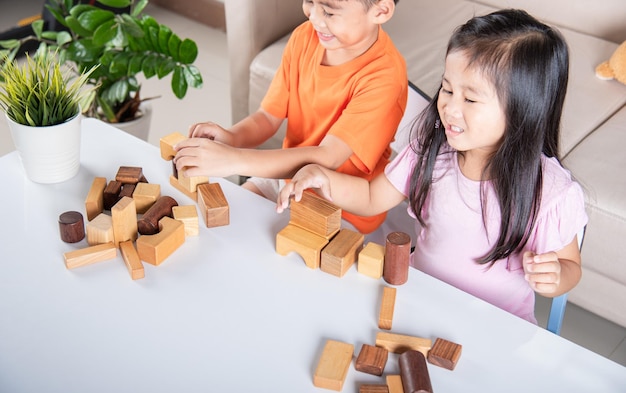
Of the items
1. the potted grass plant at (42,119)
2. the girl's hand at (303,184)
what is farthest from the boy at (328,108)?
the potted grass plant at (42,119)

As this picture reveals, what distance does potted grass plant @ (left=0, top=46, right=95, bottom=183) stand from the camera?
1.30 m

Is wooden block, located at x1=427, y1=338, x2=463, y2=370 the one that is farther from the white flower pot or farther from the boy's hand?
the white flower pot

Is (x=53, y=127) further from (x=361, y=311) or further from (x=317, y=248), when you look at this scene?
(x=361, y=311)

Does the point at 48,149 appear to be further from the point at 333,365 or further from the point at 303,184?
the point at 333,365

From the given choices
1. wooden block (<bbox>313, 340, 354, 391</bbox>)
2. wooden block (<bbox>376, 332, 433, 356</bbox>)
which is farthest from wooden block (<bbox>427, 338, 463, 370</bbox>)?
wooden block (<bbox>313, 340, 354, 391</bbox>)

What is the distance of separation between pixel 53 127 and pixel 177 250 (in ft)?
1.08

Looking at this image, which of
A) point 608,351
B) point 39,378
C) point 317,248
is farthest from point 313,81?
point 608,351

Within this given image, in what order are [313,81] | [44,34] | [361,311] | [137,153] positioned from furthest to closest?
1. [44,34]
2. [313,81]
3. [137,153]
4. [361,311]

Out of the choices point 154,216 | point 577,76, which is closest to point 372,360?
point 154,216

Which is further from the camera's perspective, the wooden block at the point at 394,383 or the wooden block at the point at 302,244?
the wooden block at the point at 302,244

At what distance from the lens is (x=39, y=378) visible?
976 mm

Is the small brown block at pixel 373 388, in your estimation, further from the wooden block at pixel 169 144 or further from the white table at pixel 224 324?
the wooden block at pixel 169 144

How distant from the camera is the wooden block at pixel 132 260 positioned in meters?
1.14

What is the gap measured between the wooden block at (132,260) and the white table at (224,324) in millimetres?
11
